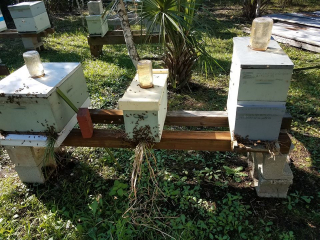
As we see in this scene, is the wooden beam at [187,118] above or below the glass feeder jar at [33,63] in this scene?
below

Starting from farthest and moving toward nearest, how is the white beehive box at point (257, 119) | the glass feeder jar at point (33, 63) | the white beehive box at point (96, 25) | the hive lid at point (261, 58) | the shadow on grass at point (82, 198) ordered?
the white beehive box at point (96, 25)
the shadow on grass at point (82, 198)
the glass feeder jar at point (33, 63)
the white beehive box at point (257, 119)
the hive lid at point (261, 58)

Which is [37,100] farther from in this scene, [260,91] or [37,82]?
[260,91]

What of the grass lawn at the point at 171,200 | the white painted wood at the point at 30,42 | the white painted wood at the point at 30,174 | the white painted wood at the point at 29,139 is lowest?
the grass lawn at the point at 171,200

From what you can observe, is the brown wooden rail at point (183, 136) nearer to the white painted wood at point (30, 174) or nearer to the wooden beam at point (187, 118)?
the wooden beam at point (187, 118)

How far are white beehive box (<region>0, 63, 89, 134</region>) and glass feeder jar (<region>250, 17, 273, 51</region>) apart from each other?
1358 millimetres

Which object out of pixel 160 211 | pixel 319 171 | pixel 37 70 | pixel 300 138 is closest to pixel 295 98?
pixel 300 138

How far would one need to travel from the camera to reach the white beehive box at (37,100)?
5.79 ft

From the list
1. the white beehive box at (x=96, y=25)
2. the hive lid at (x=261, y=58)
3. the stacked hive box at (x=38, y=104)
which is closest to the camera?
the hive lid at (x=261, y=58)

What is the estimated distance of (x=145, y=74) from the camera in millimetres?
1775

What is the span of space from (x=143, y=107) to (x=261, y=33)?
929 millimetres

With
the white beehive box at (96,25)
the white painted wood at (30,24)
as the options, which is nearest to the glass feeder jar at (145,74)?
the white beehive box at (96,25)

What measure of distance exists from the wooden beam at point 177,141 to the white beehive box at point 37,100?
0.23m

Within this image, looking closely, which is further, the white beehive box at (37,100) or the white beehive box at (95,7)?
the white beehive box at (95,7)

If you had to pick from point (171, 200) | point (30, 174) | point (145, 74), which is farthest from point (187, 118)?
point (30, 174)
